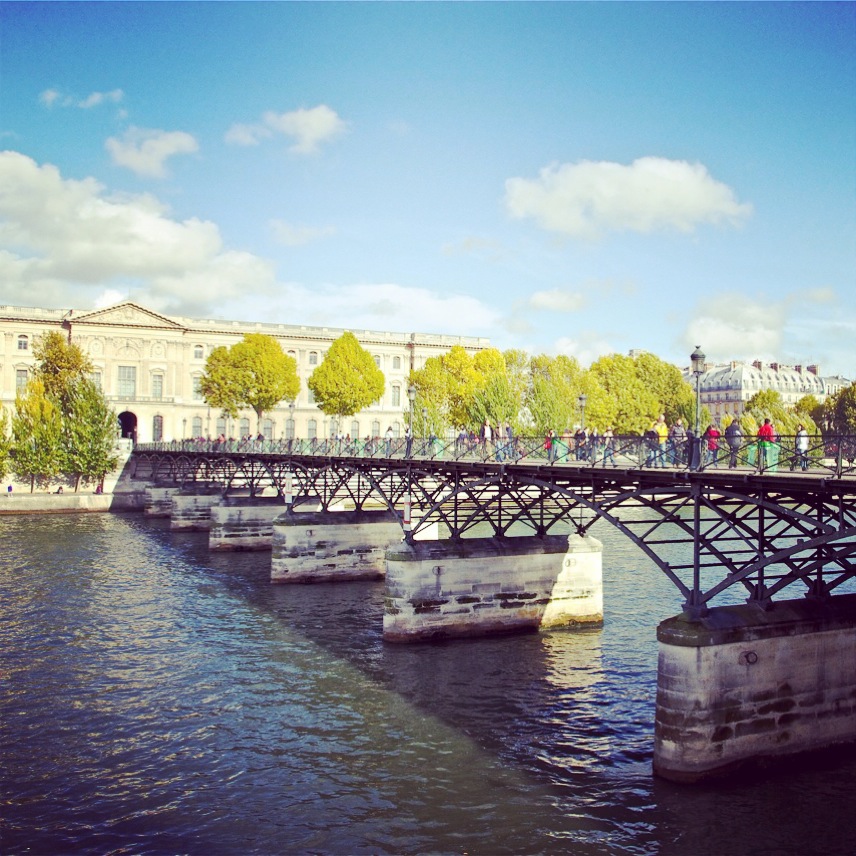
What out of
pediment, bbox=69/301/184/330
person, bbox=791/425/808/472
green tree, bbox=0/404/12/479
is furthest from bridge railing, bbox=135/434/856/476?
pediment, bbox=69/301/184/330

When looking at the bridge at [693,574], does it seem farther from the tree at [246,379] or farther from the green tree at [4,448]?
the tree at [246,379]

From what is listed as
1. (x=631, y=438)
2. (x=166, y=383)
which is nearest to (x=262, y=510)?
(x=631, y=438)

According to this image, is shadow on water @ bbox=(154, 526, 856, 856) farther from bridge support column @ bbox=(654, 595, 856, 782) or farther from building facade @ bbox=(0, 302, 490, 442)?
building facade @ bbox=(0, 302, 490, 442)

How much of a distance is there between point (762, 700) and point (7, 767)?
1512 cm

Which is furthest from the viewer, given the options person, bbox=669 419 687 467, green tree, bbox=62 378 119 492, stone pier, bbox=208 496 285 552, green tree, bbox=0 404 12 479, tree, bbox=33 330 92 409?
tree, bbox=33 330 92 409

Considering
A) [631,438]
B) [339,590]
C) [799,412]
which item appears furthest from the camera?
[799,412]

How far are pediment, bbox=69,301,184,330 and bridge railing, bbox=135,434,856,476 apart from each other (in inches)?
2977

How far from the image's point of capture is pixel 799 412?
110m

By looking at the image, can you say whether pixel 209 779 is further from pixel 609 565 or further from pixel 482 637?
pixel 609 565

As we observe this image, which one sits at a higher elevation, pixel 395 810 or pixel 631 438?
pixel 631 438

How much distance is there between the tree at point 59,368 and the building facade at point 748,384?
9861 cm

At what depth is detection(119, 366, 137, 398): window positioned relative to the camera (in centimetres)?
11000

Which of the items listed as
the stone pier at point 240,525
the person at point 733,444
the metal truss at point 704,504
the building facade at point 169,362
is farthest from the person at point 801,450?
the building facade at point 169,362

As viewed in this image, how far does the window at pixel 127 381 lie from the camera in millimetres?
110000
